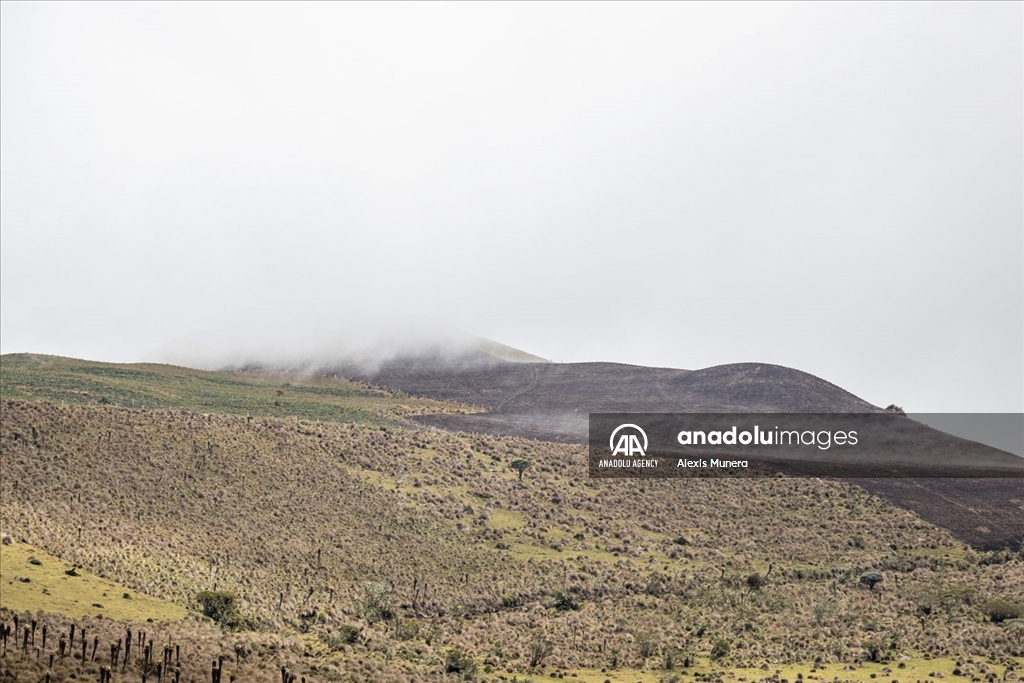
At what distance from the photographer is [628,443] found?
96688mm

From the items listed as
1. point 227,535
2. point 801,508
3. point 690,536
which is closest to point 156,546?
point 227,535

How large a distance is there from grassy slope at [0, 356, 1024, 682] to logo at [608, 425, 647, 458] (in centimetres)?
779

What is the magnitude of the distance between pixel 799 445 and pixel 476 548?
46.2m

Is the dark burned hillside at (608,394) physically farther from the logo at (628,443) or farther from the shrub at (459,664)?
the shrub at (459,664)

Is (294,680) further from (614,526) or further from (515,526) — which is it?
(614,526)

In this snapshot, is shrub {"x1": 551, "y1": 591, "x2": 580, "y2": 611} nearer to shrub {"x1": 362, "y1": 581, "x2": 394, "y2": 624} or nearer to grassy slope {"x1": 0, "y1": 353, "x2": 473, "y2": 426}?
shrub {"x1": 362, "y1": 581, "x2": 394, "y2": 624}

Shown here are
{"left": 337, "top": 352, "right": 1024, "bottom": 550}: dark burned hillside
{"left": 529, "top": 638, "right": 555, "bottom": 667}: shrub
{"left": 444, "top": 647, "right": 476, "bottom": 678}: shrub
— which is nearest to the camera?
{"left": 444, "top": 647, "right": 476, "bottom": 678}: shrub

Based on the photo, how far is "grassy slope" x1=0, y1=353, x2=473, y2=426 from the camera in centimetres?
8906

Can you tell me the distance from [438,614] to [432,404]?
55521 millimetres

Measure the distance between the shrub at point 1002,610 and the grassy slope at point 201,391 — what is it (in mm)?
55716

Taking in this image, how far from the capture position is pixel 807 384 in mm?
120875

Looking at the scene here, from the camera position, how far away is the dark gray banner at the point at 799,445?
289 feet

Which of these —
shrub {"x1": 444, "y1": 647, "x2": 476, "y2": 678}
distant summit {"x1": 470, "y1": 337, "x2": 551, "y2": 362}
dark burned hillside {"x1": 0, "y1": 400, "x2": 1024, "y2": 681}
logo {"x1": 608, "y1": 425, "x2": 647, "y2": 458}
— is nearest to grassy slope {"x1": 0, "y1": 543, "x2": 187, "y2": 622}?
dark burned hillside {"x1": 0, "y1": 400, "x2": 1024, "y2": 681}

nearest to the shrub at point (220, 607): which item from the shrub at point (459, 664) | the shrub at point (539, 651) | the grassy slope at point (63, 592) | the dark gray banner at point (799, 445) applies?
the grassy slope at point (63, 592)
